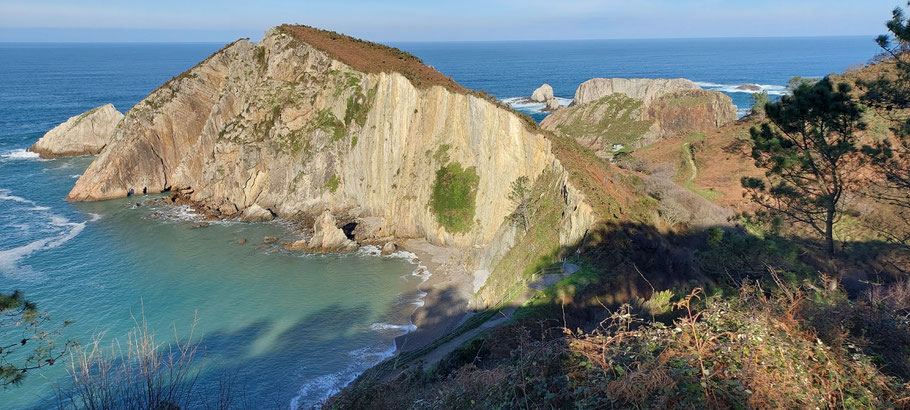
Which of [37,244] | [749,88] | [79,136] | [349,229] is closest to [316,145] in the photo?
[349,229]

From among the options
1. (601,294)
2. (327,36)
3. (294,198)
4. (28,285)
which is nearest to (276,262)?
(294,198)

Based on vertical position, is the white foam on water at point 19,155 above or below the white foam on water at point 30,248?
above

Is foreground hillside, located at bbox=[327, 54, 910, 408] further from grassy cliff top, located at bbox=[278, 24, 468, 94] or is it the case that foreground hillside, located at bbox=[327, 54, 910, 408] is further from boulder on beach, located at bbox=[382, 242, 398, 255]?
grassy cliff top, located at bbox=[278, 24, 468, 94]

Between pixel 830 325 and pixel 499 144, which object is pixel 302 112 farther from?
pixel 830 325

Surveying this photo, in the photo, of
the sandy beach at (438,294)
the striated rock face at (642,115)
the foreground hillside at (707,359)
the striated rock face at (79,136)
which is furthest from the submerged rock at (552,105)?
the foreground hillside at (707,359)

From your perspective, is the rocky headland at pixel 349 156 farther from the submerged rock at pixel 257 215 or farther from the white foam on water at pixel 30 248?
the white foam on water at pixel 30 248
